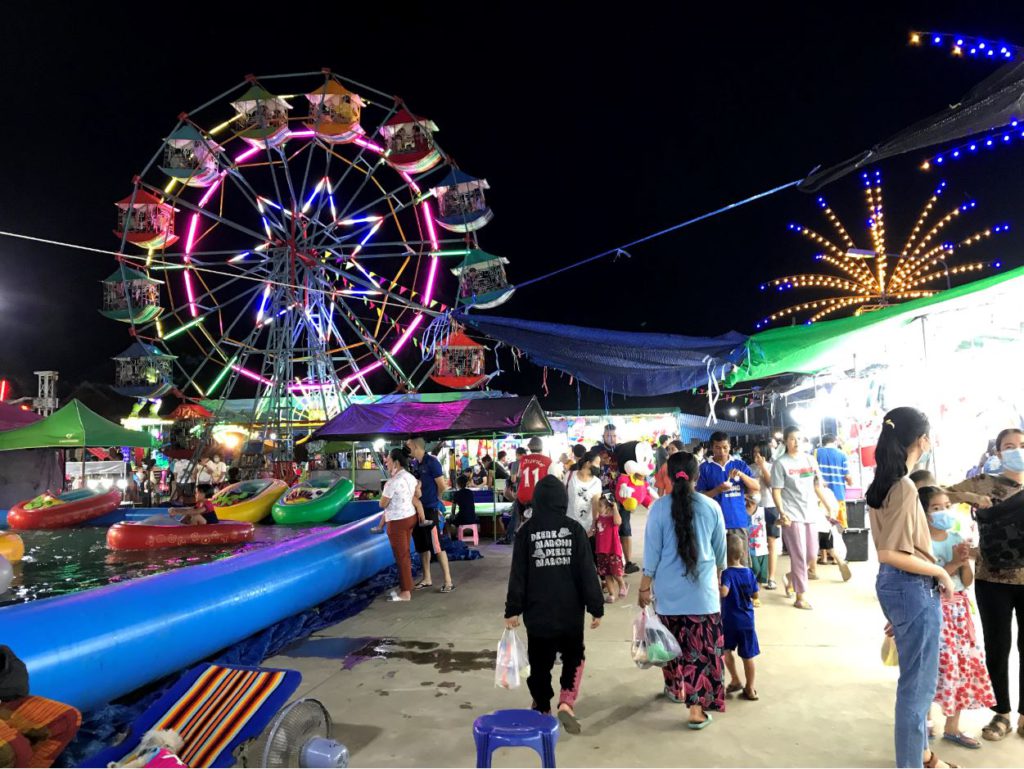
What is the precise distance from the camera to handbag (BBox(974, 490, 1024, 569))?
11.8ft

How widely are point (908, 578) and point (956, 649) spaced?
3.38 ft

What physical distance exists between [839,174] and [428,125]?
39.3 feet

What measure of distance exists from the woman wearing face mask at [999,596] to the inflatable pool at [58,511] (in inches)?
486

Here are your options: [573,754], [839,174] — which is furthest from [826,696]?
[839,174]

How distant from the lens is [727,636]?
4.32 metres

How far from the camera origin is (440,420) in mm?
11383

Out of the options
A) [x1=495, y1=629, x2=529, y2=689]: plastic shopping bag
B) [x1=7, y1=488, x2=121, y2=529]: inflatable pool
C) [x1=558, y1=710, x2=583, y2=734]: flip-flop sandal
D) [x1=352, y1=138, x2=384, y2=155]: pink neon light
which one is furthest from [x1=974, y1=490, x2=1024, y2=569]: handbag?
[x1=352, y1=138, x2=384, y2=155]: pink neon light

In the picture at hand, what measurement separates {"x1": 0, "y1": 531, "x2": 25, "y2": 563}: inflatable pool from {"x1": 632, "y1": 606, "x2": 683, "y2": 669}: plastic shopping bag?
692 cm

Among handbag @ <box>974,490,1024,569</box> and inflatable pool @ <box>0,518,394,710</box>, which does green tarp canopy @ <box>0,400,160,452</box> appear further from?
handbag @ <box>974,490,1024,569</box>

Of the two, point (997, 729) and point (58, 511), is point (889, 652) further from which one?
point (58, 511)

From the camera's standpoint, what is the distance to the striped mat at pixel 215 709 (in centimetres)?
302

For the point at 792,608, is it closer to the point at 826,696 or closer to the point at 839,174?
the point at 826,696

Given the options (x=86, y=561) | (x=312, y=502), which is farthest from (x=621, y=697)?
(x=312, y=502)

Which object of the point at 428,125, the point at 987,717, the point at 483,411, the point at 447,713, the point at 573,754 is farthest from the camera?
the point at 428,125
